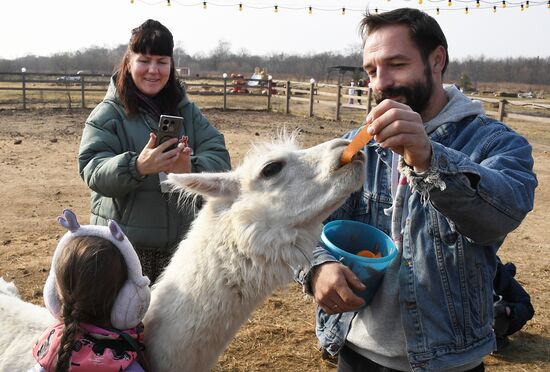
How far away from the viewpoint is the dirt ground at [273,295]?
13.2 ft

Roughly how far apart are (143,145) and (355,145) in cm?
137

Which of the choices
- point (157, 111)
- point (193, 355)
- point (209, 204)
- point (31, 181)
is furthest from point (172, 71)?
point (31, 181)

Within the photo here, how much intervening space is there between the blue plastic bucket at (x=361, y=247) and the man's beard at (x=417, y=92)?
0.53m

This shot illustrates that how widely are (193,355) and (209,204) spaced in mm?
655

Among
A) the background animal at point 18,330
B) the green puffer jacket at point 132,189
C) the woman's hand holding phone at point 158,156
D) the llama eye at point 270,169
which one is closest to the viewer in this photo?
the background animal at point 18,330

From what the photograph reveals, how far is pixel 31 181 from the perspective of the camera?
8734 millimetres

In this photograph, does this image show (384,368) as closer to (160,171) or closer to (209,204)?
(209,204)

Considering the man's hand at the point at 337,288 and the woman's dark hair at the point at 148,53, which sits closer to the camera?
the man's hand at the point at 337,288

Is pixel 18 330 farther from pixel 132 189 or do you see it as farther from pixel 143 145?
pixel 143 145

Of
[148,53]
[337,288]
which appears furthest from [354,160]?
[148,53]

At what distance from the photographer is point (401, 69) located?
2.07 m

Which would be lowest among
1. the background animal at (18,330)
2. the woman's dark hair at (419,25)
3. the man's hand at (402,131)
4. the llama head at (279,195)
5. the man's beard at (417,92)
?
the background animal at (18,330)

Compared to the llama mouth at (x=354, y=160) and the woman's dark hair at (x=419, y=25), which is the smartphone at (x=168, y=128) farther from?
the woman's dark hair at (x=419, y=25)

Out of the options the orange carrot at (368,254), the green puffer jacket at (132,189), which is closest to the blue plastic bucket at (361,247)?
the orange carrot at (368,254)
